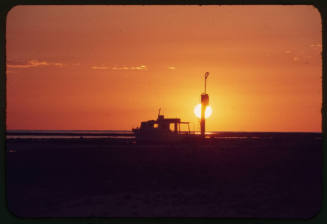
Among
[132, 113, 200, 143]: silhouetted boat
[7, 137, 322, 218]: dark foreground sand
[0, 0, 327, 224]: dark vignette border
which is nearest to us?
[0, 0, 327, 224]: dark vignette border

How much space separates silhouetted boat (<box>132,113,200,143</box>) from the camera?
25766mm

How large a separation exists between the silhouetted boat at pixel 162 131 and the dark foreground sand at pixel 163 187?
13001mm

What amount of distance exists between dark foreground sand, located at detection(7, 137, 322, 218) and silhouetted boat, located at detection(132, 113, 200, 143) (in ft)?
42.7

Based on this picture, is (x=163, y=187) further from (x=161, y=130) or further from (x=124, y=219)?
(x=161, y=130)

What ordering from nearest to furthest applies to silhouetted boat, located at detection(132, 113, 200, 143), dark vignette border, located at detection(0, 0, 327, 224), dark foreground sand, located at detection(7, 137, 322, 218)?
dark vignette border, located at detection(0, 0, 327, 224) → dark foreground sand, located at detection(7, 137, 322, 218) → silhouetted boat, located at detection(132, 113, 200, 143)

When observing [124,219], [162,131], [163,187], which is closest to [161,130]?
[162,131]

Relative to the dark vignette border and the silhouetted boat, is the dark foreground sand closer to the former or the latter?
the dark vignette border

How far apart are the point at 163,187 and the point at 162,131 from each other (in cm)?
1805

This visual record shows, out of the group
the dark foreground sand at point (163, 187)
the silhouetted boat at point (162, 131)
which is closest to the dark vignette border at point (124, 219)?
the dark foreground sand at point (163, 187)

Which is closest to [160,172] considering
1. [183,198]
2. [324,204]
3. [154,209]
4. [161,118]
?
Result: [183,198]

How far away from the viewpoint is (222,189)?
7914mm

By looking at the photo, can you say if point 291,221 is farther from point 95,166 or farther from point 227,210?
point 95,166

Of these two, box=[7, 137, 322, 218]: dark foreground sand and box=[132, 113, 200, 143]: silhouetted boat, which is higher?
box=[132, 113, 200, 143]: silhouetted boat

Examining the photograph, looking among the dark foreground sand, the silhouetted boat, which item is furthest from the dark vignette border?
the silhouetted boat
